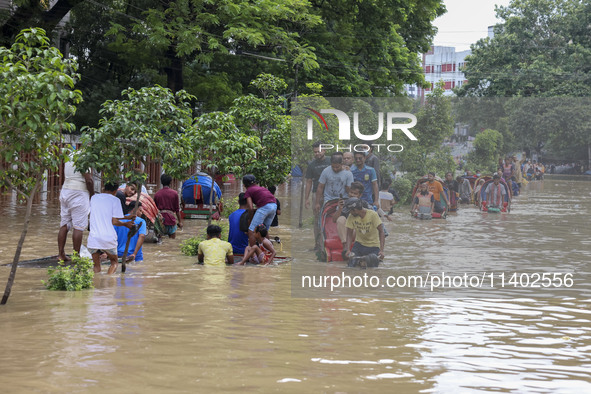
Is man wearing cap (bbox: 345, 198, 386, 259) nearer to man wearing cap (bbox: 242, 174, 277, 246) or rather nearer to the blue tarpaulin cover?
man wearing cap (bbox: 242, 174, 277, 246)

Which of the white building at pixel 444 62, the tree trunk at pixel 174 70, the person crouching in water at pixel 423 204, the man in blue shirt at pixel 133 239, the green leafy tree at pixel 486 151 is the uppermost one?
the white building at pixel 444 62

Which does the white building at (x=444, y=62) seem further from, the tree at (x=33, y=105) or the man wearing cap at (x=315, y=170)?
the tree at (x=33, y=105)

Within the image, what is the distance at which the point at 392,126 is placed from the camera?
12258 millimetres

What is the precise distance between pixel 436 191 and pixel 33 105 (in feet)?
21.1

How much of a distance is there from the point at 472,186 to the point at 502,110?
46.4 inches

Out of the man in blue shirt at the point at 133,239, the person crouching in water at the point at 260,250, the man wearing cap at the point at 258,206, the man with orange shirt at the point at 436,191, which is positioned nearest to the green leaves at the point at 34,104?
the man in blue shirt at the point at 133,239

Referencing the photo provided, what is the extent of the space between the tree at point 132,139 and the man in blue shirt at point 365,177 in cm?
247

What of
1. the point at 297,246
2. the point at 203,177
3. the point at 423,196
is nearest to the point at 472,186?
the point at 423,196

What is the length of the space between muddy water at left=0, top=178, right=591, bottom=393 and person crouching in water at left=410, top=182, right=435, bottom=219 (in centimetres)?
26

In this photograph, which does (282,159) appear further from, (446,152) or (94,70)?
(94,70)

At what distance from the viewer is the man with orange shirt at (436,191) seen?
44.3ft

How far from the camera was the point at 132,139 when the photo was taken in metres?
12.5

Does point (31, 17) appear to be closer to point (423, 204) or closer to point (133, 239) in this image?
point (133, 239)

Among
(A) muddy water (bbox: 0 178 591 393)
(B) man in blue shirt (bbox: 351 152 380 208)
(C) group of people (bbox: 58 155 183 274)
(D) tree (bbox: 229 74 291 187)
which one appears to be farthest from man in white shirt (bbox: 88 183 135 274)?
(D) tree (bbox: 229 74 291 187)
